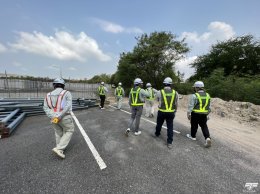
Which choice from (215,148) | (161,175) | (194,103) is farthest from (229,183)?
(194,103)

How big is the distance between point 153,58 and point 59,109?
19138 millimetres

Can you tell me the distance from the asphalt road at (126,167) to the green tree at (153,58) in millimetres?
17314

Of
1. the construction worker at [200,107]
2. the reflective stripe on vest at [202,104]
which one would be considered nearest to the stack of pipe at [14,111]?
the construction worker at [200,107]

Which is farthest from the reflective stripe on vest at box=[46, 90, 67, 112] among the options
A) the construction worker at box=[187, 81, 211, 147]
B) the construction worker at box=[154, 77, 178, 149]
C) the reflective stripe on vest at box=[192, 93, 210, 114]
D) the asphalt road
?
the reflective stripe on vest at box=[192, 93, 210, 114]

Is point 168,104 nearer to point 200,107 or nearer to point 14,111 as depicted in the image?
point 200,107

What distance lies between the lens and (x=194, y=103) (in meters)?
4.49

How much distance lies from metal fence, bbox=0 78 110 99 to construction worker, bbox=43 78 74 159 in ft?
47.7

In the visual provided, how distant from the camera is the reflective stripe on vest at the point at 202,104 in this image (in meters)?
4.42

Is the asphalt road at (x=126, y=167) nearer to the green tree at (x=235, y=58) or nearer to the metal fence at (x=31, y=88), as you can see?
the metal fence at (x=31, y=88)

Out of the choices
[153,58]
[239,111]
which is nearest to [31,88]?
[153,58]

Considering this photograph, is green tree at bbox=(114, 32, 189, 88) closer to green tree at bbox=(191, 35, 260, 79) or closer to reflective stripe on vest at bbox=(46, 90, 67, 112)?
green tree at bbox=(191, 35, 260, 79)

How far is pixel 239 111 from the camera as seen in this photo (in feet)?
28.4

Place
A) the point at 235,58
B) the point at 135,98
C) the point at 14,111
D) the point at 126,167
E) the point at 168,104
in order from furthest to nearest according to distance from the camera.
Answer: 1. the point at 235,58
2. the point at 14,111
3. the point at 135,98
4. the point at 168,104
5. the point at 126,167

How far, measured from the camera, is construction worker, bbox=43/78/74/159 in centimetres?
348
